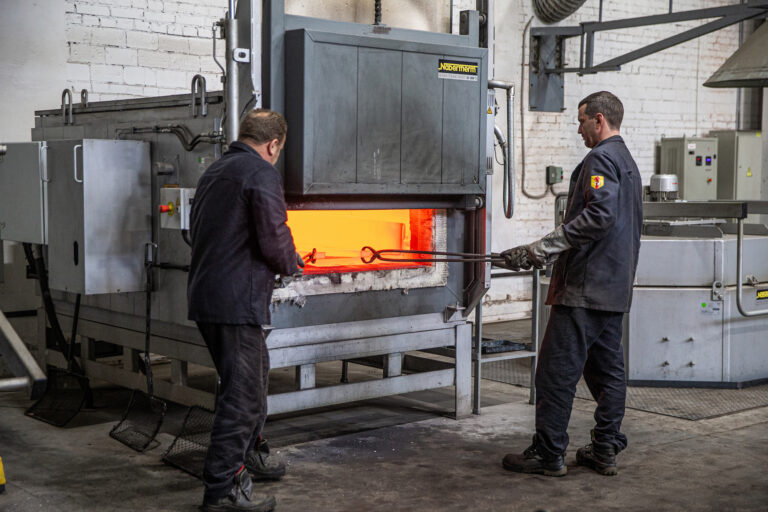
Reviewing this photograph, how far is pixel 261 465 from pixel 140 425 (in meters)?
1.07

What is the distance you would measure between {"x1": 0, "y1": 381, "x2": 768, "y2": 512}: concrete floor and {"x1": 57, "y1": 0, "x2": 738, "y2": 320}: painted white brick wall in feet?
6.76

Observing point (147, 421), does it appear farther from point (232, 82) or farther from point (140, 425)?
point (232, 82)

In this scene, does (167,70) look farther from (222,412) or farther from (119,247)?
(222,412)

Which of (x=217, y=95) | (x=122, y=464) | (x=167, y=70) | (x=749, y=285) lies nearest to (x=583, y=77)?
(x=749, y=285)

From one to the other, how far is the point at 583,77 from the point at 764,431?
470cm

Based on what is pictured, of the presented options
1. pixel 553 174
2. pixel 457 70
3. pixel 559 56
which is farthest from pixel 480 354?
pixel 559 56

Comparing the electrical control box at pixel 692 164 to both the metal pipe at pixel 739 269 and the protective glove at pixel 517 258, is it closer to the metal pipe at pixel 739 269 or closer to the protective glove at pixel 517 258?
the metal pipe at pixel 739 269

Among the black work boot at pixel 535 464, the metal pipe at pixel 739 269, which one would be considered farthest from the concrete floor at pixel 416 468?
the metal pipe at pixel 739 269

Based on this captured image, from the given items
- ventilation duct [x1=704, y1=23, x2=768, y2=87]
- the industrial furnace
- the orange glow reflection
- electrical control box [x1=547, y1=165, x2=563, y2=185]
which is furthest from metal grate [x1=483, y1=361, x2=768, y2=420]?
electrical control box [x1=547, y1=165, x2=563, y2=185]

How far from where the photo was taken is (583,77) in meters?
8.62

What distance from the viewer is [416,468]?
4023mm

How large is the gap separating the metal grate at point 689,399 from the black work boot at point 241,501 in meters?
2.54

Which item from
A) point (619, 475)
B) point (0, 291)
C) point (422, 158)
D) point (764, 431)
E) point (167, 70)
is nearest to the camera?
point (619, 475)

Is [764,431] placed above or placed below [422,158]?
below
